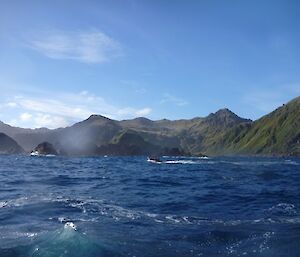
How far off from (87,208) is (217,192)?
1850 centimetres

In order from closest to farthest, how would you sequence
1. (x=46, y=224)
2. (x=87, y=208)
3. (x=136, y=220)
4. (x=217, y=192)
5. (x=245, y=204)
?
1. (x=46, y=224)
2. (x=136, y=220)
3. (x=87, y=208)
4. (x=245, y=204)
5. (x=217, y=192)

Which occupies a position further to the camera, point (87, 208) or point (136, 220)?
point (87, 208)

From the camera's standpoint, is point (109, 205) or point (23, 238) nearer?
point (23, 238)

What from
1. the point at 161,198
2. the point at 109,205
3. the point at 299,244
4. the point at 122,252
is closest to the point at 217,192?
the point at 161,198

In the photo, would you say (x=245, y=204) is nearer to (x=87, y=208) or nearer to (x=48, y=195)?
(x=87, y=208)

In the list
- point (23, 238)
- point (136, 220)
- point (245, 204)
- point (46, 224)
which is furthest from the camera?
point (245, 204)

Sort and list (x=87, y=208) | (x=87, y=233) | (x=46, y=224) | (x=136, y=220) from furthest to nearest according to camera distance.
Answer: (x=87, y=208) → (x=136, y=220) → (x=46, y=224) → (x=87, y=233)

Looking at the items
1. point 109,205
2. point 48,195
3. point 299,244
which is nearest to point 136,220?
point 109,205

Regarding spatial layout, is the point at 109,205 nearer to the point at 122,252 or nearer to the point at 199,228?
the point at 199,228

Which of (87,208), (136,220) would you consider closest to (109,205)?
(87,208)

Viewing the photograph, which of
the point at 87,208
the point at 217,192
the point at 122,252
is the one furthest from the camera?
the point at 217,192

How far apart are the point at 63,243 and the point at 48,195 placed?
20303 mm

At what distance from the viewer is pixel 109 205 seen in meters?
36.6

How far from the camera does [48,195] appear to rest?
41.4 meters
